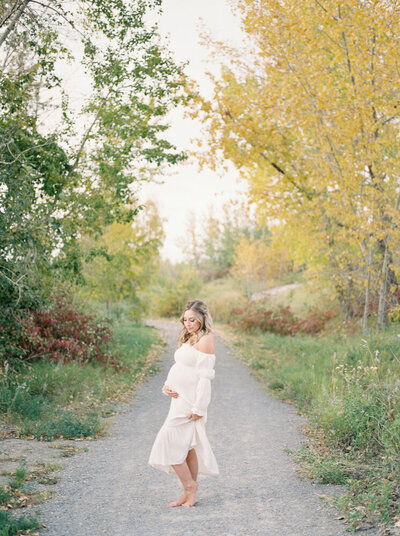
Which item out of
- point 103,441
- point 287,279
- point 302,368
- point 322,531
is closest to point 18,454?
point 103,441

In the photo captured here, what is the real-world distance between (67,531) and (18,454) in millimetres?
2210

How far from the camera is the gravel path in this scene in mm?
4637

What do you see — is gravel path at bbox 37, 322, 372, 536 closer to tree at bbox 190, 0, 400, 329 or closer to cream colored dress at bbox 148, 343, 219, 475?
cream colored dress at bbox 148, 343, 219, 475

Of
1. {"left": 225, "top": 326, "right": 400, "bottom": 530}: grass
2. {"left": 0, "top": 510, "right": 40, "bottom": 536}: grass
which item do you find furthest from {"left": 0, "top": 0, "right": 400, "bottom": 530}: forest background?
{"left": 0, "top": 510, "right": 40, "bottom": 536}: grass

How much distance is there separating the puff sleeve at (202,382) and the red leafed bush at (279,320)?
45.5 ft

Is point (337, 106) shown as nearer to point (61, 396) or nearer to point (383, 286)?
point (383, 286)

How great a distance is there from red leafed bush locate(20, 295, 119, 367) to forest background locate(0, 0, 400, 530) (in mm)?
46

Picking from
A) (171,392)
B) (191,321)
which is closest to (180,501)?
(171,392)

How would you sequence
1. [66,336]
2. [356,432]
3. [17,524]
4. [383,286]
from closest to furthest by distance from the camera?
[17,524]
[356,432]
[66,336]
[383,286]

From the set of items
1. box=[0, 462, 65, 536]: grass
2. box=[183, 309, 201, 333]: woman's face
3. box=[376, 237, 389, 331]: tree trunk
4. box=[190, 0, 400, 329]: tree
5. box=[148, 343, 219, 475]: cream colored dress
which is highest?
box=[190, 0, 400, 329]: tree

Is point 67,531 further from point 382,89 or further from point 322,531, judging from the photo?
point 382,89

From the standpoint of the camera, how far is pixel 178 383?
17.0 feet

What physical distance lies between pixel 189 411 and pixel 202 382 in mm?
356

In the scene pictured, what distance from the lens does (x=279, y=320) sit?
2059 cm
